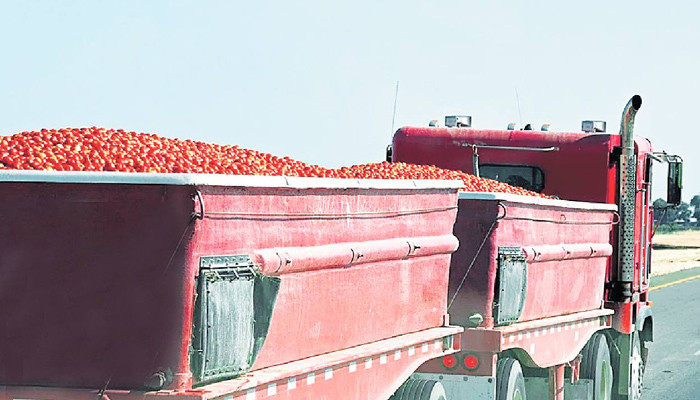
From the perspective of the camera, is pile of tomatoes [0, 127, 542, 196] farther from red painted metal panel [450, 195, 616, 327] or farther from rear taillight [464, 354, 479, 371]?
rear taillight [464, 354, 479, 371]

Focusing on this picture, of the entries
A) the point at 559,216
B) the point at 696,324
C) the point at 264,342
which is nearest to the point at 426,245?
the point at 264,342

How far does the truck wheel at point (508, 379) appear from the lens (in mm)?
8836

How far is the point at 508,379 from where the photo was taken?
8859 millimetres

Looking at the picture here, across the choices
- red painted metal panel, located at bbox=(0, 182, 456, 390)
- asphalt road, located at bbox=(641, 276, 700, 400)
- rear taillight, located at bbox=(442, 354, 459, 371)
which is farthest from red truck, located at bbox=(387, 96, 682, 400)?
red painted metal panel, located at bbox=(0, 182, 456, 390)

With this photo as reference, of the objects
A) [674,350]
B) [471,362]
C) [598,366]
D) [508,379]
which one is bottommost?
[674,350]

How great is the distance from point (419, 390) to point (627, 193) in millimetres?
5570

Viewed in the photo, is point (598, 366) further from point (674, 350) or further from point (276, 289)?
point (674, 350)

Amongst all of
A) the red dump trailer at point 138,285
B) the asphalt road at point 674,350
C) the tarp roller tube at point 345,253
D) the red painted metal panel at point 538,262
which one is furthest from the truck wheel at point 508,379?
the asphalt road at point 674,350

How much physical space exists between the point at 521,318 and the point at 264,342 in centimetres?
391

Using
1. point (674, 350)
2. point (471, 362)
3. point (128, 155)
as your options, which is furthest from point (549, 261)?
point (674, 350)

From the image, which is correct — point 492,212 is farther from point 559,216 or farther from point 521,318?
point 559,216

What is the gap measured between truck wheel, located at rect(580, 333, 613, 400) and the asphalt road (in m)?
2.46

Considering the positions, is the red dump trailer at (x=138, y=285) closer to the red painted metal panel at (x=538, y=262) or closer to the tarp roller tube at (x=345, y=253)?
the tarp roller tube at (x=345, y=253)

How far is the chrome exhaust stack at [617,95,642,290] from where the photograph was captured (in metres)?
12.6
